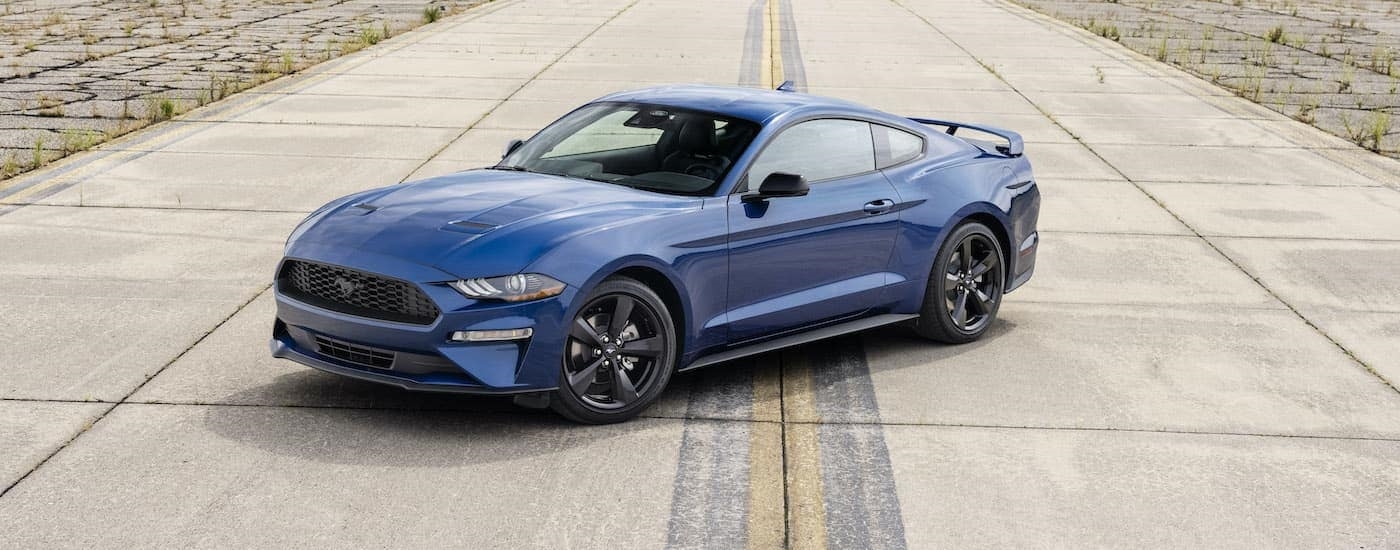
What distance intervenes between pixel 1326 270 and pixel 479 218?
6241 millimetres

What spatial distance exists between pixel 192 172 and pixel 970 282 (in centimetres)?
709

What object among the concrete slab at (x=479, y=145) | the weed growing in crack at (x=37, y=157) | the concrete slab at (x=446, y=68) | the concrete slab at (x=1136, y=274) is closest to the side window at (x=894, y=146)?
the concrete slab at (x=1136, y=274)

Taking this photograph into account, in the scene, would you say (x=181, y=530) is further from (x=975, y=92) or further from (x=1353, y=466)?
(x=975, y=92)

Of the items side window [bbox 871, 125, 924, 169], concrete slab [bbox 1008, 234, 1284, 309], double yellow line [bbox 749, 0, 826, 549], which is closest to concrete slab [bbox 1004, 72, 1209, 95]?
concrete slab [bbox 1008, 234, 1284, 309]

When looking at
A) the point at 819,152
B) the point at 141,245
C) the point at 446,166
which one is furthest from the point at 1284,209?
the point at 141,245

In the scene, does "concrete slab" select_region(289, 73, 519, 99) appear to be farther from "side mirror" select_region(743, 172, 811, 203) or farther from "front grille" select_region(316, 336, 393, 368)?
"front grille" select_region(316, 336, 393, 368)

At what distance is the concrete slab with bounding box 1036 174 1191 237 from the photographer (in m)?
11.3

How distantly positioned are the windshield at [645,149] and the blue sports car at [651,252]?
12mm

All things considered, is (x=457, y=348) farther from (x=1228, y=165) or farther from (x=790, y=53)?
(x=790, y=53)

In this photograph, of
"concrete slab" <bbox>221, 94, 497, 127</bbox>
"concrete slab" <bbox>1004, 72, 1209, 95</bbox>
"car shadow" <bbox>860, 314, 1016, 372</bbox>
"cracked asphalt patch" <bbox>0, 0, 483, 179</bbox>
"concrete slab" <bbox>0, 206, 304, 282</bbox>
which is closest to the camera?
"car shadow" <bbox>860, 314, 1016, 372</bbox>

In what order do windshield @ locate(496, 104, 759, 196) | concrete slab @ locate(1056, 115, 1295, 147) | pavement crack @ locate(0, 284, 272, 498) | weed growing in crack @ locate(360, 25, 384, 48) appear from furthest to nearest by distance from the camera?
weed growing in crack @ locate(360, 25, 384, 48), concrete slab @ locate(1056, 115, 1295, 147), windshield @ locate(496, 104, 759, 196), pavement crack @ locate(0, 284, 272, 498)

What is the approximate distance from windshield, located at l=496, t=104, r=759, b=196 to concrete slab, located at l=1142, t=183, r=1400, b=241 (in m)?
5.40

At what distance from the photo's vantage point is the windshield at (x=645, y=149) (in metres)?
7.04

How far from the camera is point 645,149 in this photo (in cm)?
738
